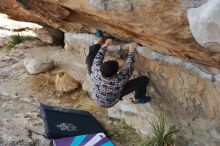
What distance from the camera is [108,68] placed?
6.76 m

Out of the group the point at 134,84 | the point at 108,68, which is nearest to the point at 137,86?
the point at 134,84

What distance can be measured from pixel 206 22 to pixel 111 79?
229 cm

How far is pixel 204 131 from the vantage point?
6.82m

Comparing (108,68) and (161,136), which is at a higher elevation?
(108,68)

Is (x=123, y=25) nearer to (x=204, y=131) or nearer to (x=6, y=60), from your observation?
(x=204, y=131)

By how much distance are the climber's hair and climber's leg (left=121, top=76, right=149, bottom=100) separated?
0.44 metres

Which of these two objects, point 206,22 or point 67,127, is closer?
point 206,22

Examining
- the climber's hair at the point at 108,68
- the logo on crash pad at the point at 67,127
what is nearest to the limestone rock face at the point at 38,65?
the logo on crash pad at the point at 67,127

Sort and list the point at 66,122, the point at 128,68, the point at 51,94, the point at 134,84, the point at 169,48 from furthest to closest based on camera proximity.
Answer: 1. the point at 51,94
2. the point at 66,122
3. the point at 134,84
4. the point at 128,68
5. the point at 169,48

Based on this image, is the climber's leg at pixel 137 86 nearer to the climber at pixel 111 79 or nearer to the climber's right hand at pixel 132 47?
the climber at pixel 111 79

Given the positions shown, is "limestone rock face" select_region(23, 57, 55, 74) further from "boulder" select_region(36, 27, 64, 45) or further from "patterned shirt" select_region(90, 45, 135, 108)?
"patterned shirt" select_region(90, 45, 135, 108)

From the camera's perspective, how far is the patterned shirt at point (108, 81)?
22.5 ft

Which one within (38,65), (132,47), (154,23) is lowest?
(38,65)

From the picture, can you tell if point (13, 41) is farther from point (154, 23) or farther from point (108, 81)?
point (154, 23)
